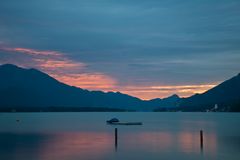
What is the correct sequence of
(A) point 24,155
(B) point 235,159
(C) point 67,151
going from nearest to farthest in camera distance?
(B) point 235,159, (A) point 24,155, (C) point 67,151

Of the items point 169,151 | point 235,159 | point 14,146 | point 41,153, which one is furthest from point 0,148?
point 235,159

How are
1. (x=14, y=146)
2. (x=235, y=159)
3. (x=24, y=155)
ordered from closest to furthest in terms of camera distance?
(x=235, y=159), (x=24, y=155), (x=14, y=146)

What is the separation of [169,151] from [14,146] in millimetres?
24916

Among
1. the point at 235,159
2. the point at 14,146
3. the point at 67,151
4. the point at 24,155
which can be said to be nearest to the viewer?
the point at 235,159

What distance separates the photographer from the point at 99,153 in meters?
54.2

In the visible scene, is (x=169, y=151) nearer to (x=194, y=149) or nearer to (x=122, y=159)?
(x=194, y=149)

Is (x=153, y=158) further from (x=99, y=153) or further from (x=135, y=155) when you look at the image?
(x=99, y=153)

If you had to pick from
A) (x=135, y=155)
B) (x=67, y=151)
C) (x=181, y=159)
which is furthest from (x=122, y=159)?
(x=67, y=151)

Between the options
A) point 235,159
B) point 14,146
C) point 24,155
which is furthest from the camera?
point 14,146

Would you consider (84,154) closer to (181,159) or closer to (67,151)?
(67,151)

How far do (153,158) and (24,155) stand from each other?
1731 centimetres

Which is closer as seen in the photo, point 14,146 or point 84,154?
point 84,154

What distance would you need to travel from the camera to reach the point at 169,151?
188ft

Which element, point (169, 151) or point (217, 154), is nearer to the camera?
point (217, 154)
